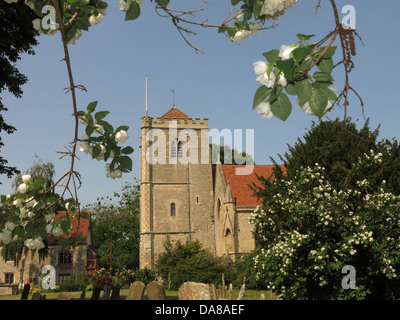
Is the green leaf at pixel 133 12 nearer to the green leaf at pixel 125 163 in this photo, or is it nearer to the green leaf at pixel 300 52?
the green leaf at pixel 125 163

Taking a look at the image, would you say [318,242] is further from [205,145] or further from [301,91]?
[205,145]

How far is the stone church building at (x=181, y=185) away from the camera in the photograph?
39.0 meters

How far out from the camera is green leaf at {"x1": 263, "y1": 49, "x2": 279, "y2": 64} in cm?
174

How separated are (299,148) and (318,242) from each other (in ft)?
24.1

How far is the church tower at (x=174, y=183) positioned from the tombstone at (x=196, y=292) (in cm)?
3431

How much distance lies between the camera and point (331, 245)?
13.8 metres

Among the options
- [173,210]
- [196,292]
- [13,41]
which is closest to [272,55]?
[196,292]

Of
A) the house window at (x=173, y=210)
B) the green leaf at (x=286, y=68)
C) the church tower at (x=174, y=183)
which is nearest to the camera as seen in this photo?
the green leaf at (x=286, y=68)

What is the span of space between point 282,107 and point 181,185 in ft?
131

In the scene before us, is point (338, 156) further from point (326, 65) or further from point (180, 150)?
point (180, 150)

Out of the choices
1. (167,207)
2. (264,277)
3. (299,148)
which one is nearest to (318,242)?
(264,277)

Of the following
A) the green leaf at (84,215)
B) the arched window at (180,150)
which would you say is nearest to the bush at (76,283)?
the arched window at (180,150)

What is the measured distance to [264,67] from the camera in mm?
1745
